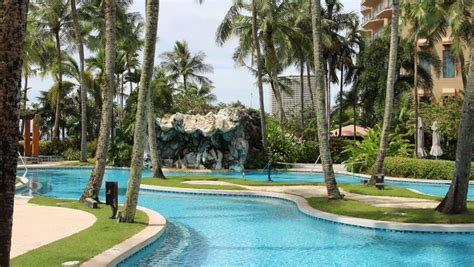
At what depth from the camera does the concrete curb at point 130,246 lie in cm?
823

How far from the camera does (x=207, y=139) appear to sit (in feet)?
106

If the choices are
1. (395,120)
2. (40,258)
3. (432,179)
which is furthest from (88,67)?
(40,258)

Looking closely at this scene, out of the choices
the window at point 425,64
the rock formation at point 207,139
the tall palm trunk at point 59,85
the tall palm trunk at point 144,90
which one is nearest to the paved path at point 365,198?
the tall palm trunk at point 144,90

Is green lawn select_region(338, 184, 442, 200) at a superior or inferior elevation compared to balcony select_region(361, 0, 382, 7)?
inferior

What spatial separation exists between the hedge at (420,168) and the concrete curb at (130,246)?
1701cm

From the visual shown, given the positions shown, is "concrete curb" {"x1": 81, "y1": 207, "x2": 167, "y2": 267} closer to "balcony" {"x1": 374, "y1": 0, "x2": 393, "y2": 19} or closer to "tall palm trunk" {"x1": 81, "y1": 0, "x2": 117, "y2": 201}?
"tall palm trunk" {"x1": 81, "y1": 0, "x2": 117, "y2": 201}

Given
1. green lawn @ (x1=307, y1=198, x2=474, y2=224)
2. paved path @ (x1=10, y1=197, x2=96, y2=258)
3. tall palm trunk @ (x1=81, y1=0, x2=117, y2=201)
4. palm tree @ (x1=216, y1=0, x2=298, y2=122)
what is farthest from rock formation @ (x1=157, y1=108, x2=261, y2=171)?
paved path @ (x1=10, y1=197, x2=96, y2=258)

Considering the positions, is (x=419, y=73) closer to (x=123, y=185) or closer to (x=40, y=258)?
(x=123, y=185)

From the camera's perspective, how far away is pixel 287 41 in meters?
35.5

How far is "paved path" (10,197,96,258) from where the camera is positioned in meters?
9.52

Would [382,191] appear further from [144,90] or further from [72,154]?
[72,154]

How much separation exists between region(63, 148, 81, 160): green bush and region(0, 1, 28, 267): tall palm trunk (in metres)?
35.8

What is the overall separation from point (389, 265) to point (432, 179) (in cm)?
1715

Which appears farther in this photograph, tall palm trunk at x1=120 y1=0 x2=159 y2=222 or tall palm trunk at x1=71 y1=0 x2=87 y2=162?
tall palm trunk at x1=71 y1=0 x2=87 y2=162
